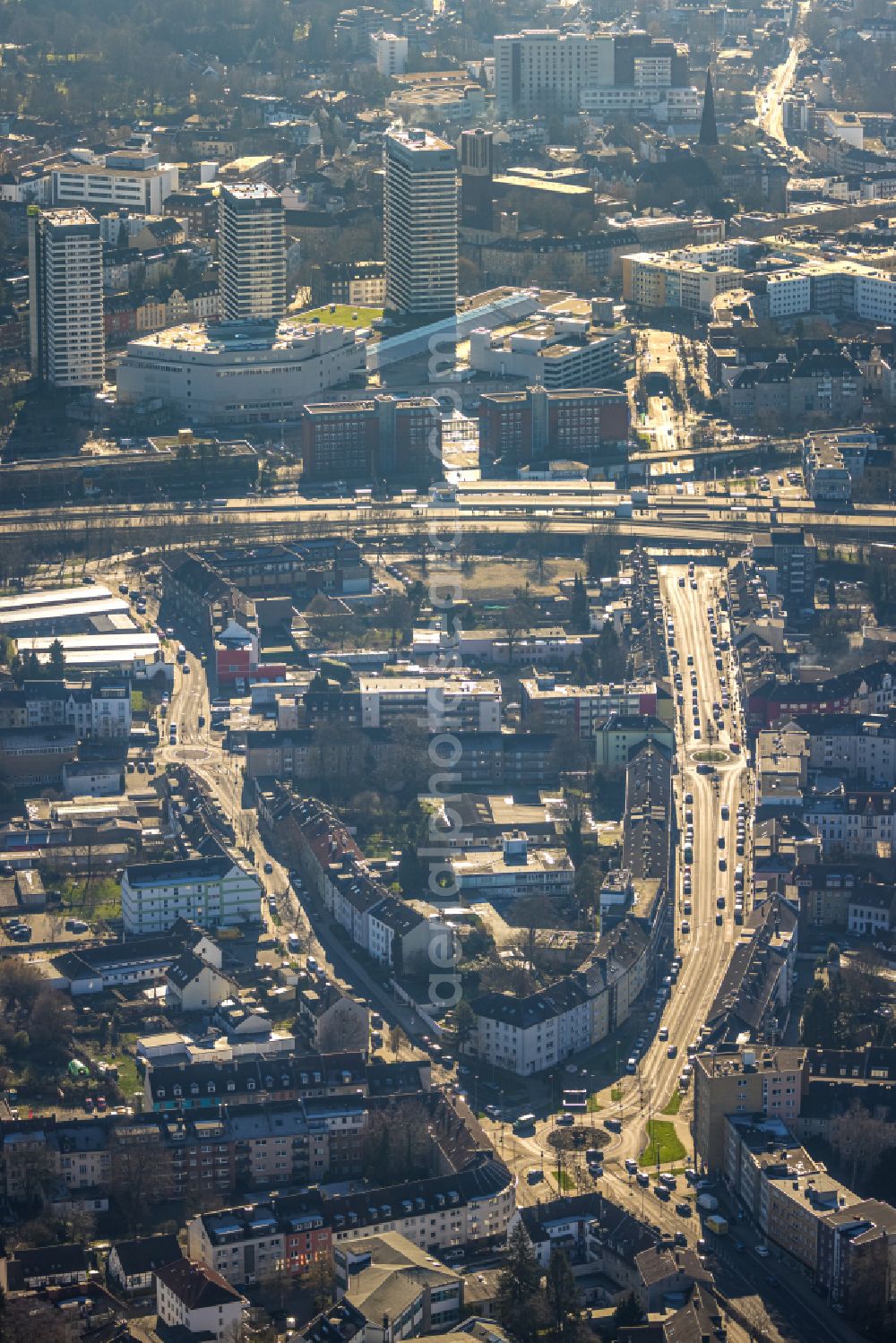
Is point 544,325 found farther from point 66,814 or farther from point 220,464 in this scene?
point 66,814

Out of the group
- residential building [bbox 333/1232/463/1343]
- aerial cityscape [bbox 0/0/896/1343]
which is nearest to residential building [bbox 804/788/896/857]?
aerial cityscape [bbox 0/0/896/1343]

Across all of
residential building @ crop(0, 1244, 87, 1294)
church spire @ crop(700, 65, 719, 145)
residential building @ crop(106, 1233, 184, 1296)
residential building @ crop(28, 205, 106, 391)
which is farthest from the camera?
church spire @ crop(700, 65, 719, 145)

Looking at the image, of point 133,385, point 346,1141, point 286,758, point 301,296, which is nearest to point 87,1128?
point 346,1141

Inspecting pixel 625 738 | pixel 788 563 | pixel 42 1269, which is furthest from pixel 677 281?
pixel 42 1269

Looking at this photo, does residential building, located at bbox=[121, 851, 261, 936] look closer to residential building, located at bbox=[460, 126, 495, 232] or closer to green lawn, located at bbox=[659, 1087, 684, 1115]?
green lawn, located at bbox=[659, 1087, 684, 1115]

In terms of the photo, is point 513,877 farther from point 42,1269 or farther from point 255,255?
point 255,255
